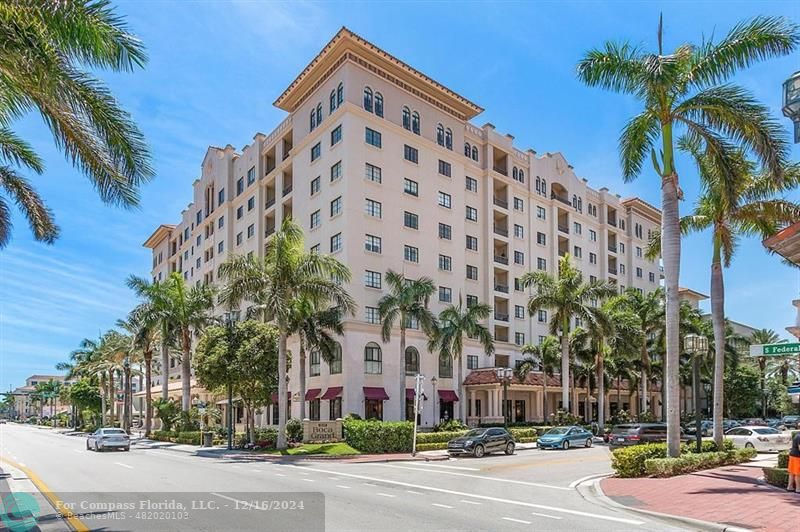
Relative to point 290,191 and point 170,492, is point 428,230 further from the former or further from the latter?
point 170,492

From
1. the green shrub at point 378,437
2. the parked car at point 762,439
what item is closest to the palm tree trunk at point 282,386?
the green shrub at point 378,437

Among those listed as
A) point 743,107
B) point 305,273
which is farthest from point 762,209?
point 305,273

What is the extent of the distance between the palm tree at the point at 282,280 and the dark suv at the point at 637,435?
17.0m

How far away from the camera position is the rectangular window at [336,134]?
48688mm

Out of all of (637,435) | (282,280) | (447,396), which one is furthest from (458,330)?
(637,435)

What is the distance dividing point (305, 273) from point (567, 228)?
4348 centimetres

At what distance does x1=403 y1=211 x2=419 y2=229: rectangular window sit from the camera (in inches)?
2016

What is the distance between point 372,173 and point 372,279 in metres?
8.36

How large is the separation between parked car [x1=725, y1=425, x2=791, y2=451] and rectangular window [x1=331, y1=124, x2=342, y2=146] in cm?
3332

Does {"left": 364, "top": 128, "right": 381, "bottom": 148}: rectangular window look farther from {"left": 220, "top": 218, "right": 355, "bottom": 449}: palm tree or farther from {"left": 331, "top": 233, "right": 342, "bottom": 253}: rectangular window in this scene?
{"left": 220, "top": 218, "right": 355, "bottom": 449}: palm tree

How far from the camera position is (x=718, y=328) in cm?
2570

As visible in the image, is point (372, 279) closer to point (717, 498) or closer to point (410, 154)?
point (410, 154)

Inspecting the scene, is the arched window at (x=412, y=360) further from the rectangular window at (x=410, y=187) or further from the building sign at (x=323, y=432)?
the building sign at (x=323, y=432)

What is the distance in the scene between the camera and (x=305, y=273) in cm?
3512
